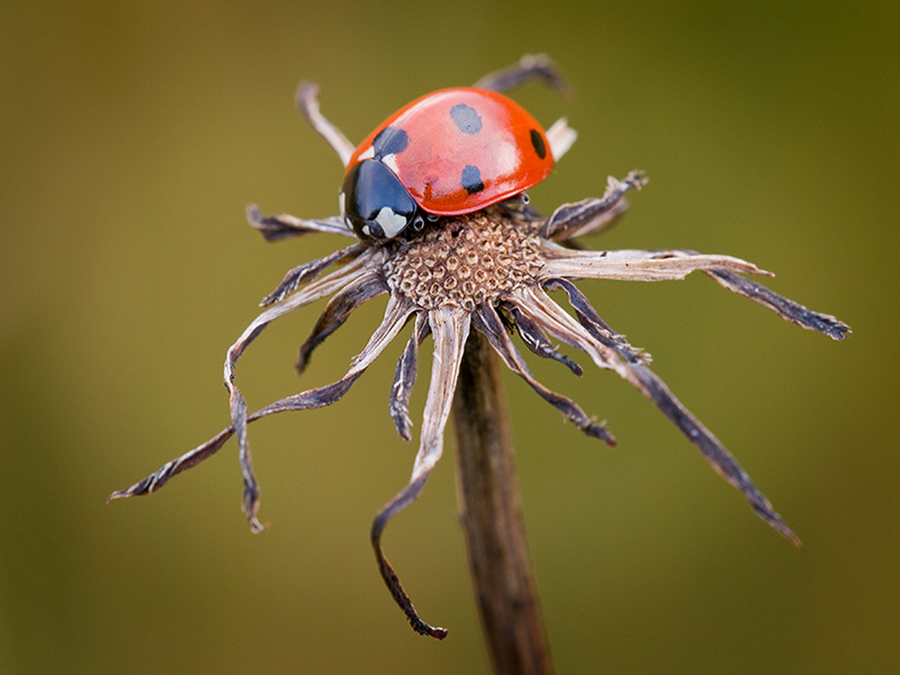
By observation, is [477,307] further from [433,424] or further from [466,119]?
[466,119]

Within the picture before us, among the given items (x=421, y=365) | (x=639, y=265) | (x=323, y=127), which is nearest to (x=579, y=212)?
(x=639, y=265)

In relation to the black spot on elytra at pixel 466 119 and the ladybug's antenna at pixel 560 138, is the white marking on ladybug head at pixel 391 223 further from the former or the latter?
the ladybug's antenna at pixel 560 138

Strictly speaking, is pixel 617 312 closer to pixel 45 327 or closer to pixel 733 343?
pixel 733 343

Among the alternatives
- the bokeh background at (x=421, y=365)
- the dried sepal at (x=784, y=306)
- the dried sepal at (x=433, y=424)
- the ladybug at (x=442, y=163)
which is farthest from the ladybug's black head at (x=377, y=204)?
the bokeh background at (x=421, y=365)

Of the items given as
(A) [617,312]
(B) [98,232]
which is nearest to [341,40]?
(B) [98,232]

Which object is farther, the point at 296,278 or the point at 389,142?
the point at 389,142

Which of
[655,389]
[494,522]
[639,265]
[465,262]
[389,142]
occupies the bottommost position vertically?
[494,522]
